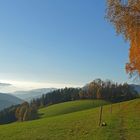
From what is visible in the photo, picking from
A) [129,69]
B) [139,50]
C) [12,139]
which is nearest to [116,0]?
[139,50]

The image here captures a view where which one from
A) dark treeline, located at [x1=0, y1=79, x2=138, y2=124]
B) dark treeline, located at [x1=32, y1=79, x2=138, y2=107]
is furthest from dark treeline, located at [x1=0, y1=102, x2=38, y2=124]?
dark treeline, located at [x1=32, y1=79, x2=138, y2=107]

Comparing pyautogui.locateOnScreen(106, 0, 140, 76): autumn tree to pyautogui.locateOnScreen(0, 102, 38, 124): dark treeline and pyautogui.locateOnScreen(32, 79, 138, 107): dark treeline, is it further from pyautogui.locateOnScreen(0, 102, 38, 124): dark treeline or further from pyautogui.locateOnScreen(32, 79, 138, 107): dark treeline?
pyautogui.locateOnScreen(32, 79, 138, 107): dark treeline

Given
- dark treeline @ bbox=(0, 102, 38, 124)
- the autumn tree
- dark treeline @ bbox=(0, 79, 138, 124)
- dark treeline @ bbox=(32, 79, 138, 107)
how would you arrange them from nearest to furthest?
the autumn tree
dark treeline @ bbox=(0, 102, 38, 124)
dark treeline @ bbox=(0, 79, 138, 124)
dark treeline @ bbox=(32, 79, 138, 107)

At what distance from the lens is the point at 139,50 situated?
38.1m

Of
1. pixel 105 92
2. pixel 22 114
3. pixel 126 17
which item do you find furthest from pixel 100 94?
pixel 126 17

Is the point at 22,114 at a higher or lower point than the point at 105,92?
lower

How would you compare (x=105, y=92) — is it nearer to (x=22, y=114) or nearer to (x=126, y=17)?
(x=22, y=114)

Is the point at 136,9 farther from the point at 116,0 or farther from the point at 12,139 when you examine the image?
the point at 12,139

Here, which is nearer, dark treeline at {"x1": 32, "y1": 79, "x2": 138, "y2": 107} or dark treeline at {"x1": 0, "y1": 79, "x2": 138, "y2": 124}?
dark treeline at {"x1": 0, "y1": 79, "x2": 138, "y2": 124}

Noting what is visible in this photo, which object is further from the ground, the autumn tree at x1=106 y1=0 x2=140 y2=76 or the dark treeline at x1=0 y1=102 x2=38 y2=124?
the autumn tree at x1=106 y1=0 x2=140 y2=76

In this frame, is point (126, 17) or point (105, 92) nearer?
point (126, 17)

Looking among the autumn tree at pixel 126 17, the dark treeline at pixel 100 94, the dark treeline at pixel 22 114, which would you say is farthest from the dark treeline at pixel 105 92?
the autumn tree at pixel 126 17

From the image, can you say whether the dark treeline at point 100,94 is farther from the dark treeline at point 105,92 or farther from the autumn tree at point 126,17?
the autumn tree at point 126,17

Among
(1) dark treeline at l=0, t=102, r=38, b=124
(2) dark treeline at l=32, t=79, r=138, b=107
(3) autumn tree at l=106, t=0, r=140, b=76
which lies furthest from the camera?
(2) dark treeline at l=32, t=79, r=138, b=107
